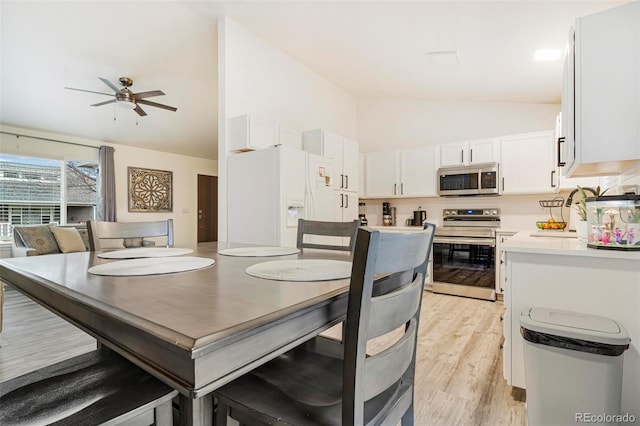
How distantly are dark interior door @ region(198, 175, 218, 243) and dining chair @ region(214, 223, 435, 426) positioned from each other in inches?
274

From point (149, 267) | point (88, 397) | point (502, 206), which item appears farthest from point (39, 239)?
point (502, 206)

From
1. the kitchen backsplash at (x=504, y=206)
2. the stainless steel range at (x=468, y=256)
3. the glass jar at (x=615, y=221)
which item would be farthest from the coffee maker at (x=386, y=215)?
the glass jar at (x=615, y=221)

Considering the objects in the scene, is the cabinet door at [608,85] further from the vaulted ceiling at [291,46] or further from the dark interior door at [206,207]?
the dark interior door at [206,207]

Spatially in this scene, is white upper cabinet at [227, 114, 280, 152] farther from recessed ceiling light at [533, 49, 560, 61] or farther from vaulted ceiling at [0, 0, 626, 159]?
recessed ceiling light at [533, 49, 560, 61]

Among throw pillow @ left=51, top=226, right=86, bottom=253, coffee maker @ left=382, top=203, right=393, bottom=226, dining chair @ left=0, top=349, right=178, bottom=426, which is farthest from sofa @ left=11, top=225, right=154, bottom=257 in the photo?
dining chair @ left=0, top=349, right=178, bottom=426

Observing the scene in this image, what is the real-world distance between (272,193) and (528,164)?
305 centimetres

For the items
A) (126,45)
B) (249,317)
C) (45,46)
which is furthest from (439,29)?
(45,46)

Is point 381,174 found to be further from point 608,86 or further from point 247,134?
point 608,86

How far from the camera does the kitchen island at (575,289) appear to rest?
4.70ft

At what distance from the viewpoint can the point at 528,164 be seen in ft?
12.0

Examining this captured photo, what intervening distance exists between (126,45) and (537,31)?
13.2ft

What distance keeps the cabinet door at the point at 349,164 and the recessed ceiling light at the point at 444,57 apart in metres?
1.40

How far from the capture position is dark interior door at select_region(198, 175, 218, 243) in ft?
24.5

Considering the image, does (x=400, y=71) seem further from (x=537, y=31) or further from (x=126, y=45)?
(x=126, y=45)
